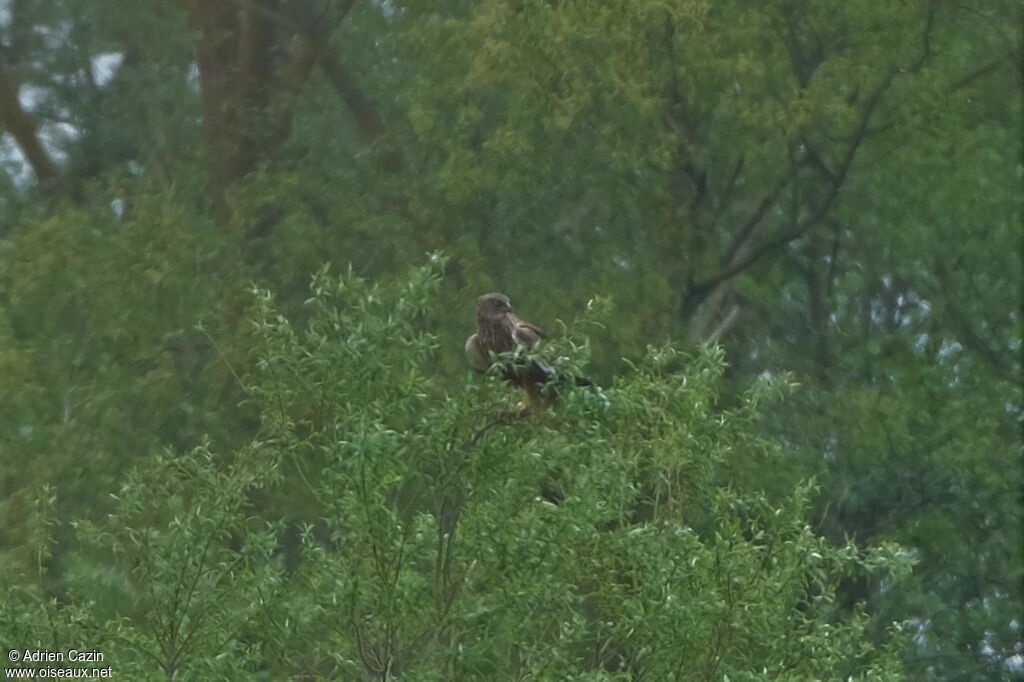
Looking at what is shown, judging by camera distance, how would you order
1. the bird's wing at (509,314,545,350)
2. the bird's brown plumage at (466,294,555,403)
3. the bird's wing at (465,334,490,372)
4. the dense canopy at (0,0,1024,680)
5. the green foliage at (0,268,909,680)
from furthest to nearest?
1. the dense canopy at (0,0,1024,680)
2. the bird's wing at (509,314,545,350)
3. the bird's brown plumage at (466,294,555,403)
4. the bird's wing at (465,334,490,372)
5. the green foliage at (0,268,909,680)

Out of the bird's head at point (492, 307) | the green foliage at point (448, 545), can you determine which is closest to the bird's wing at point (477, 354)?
the bird's head at point (492, 307)

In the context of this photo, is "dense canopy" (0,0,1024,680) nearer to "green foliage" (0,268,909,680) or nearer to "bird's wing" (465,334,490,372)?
"green foliage" (0,268,909,680)

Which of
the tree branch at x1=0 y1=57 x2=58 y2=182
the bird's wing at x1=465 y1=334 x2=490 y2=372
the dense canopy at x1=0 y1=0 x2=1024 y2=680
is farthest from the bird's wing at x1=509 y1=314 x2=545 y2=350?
the tree branch at x1=0 y1=57 x2=58 y2=182

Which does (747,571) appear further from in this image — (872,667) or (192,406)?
(192,406)

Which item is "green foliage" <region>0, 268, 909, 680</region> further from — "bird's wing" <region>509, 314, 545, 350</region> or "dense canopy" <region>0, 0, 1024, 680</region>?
"bird's wing" <region>509, 314, 545, 350</region>

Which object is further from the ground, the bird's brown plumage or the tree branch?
the tree branch

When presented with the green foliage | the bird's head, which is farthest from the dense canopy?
the bird's head

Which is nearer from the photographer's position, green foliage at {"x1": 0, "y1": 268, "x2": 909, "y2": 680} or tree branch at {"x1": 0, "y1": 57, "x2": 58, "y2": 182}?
green foliage at {"x1": 0, "y1": 268, "x2": 909, "y2": 680}

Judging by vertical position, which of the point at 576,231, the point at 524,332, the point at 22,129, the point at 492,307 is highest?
the point at 22,129

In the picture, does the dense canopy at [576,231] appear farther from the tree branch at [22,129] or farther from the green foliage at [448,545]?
the green foliage at [448,545]

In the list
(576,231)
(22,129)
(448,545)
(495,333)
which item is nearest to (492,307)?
(495,333)

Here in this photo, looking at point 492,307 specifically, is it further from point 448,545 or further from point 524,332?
point 448,545

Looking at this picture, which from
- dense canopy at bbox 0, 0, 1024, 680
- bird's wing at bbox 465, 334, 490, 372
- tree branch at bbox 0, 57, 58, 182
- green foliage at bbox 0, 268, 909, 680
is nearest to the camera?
green foliage at bbox 0, 268, 909, 680

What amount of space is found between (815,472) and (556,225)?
7.76ft
